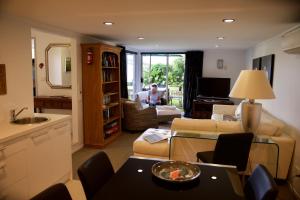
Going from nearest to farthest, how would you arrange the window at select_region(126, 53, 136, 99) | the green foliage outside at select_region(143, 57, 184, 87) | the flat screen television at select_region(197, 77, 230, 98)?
the flat screen television at select_region(197, 77, 230, 98) < the window at select_region(126, 53, 136, 99) < the green foliage outside at select_region(143, 57, 184, 87)

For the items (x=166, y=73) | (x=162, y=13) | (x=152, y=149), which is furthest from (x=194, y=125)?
(x=166, y=73)

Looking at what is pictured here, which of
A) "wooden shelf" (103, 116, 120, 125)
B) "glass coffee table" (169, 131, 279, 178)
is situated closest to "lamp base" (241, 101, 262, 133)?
"glass coffee table" (169, 131, 279, 178)

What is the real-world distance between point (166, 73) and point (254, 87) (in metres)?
5.68

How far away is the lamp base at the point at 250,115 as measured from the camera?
2.96m

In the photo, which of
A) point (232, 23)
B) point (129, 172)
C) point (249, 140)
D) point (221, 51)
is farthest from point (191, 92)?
point (129, 172)

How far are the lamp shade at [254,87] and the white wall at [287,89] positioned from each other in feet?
2.15

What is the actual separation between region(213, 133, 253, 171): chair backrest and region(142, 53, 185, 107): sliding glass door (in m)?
5.73

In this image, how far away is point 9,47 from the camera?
115 inches

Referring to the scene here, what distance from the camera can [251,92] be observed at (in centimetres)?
285

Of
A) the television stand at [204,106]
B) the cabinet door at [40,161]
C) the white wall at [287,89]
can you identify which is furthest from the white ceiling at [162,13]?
the television stand at [204,106]

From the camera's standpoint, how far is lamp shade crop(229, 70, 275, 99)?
2.84 m

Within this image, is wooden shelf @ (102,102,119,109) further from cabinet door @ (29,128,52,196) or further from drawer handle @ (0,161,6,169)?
drawer handle @ (0,161,6,169)

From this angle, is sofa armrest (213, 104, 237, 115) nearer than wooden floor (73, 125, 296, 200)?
No

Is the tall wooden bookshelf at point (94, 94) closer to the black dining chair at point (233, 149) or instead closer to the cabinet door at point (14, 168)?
the cabinet door at point (14, 168)
